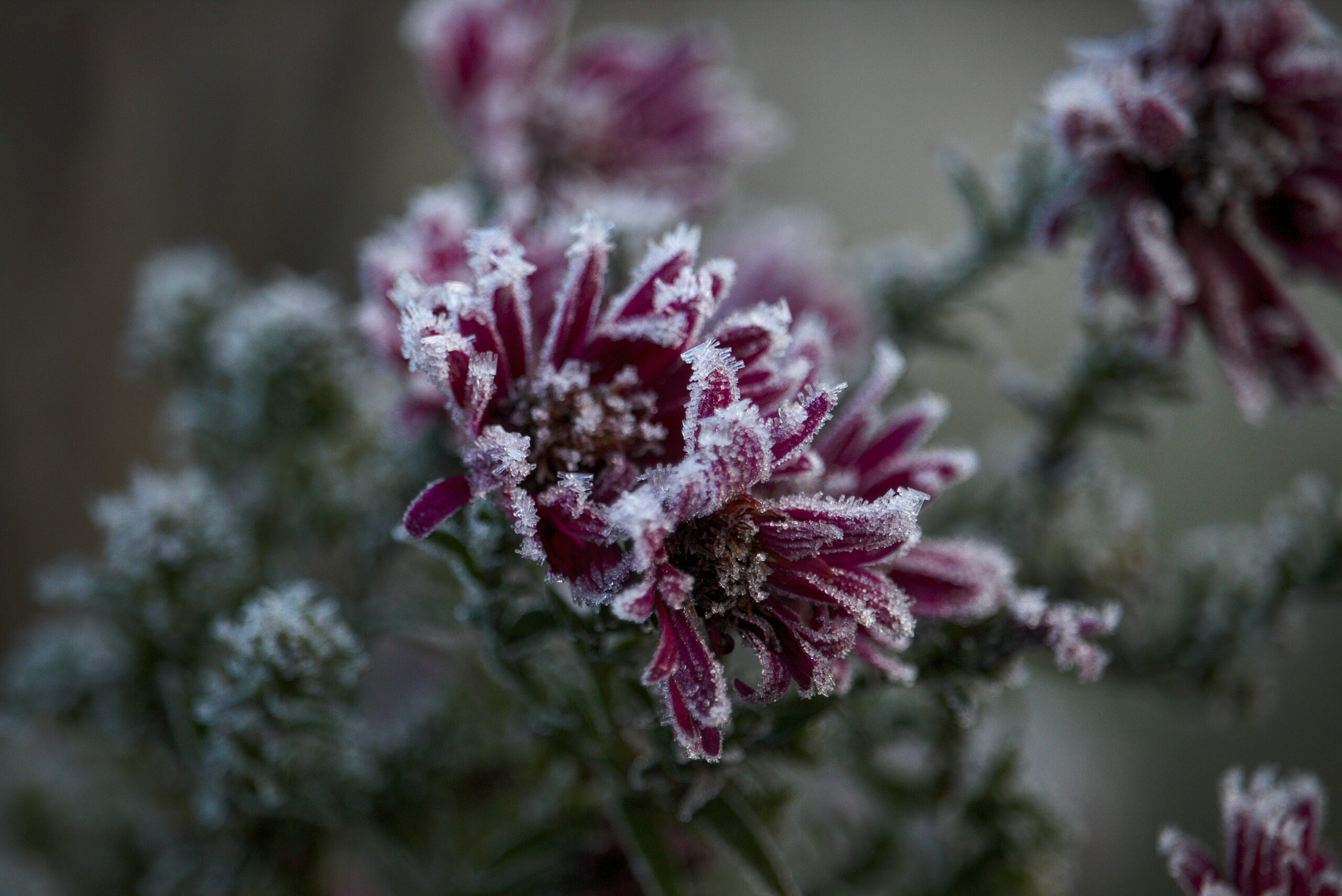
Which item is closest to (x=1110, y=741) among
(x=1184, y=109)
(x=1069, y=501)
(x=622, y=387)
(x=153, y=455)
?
(x=1069, y=501)

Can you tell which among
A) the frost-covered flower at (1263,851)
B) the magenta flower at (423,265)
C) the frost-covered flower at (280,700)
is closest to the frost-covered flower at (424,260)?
the magenta flower at (423,265)

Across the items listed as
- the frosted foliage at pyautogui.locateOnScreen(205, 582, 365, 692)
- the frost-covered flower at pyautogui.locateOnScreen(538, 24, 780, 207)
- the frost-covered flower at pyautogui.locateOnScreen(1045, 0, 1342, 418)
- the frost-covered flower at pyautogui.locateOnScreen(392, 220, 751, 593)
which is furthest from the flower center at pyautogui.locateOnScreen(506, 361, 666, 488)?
the frost-covered flower at pyautogui.locateOnScreen(538, 24, 780, 207)

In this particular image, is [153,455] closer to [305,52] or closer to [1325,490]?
[305,52]

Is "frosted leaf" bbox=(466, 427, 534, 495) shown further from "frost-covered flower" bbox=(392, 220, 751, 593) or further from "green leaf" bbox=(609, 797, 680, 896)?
"green leaf" bbox=(609, 797, 680, 896)

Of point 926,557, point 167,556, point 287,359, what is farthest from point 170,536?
point 926,557

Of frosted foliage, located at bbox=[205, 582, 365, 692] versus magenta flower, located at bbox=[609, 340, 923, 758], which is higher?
frosted foliage, located at bbox=[205, 582, 365, 692]
